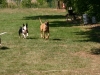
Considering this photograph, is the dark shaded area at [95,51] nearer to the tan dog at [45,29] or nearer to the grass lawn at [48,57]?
the grass lawn at [48,57]

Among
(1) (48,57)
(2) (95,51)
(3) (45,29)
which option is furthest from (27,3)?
(1) (48,57)

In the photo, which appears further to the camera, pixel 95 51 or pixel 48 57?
pixel 95 51

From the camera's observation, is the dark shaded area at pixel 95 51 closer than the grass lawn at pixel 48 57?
No

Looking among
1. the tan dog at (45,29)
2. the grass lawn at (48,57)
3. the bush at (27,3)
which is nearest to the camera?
the grass lawn at (48,57)

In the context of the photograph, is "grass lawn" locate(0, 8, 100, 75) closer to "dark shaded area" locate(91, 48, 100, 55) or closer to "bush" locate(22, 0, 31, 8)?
"dark shaded area" locate(91, 48, 100, 55)

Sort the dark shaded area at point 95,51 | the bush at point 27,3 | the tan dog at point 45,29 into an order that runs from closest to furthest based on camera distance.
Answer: the dark shaded area at point 95,51, the tan dog at point 45,29, the bush at point 27,3

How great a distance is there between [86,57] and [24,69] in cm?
306

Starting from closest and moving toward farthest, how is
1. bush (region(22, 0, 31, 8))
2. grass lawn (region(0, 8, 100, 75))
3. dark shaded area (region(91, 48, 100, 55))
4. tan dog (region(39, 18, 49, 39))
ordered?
1. grass lawn (region(0, 8, 100, 75))
2. dark shaded area (region(91, 48, 100, 55))
3. tan dog (region(39, 18, 49, 39))
4. bush (region(22, 0, 31, 8))

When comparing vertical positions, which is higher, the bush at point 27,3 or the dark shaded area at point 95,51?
the dark shaded area at point 95,51

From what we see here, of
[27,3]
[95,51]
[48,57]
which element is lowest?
[27,3]

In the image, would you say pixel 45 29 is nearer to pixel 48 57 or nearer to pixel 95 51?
pixel 95 51

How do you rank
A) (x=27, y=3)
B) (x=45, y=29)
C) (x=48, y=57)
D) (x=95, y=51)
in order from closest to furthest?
(x=48, y=57)
(x=95, y=51)
(x=45, y=29)
(x=27, y=3)

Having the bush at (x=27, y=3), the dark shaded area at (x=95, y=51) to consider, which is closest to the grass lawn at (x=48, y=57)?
the dark shaded area at (x=95, y=51)

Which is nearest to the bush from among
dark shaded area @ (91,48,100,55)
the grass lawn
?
the grass lawn
